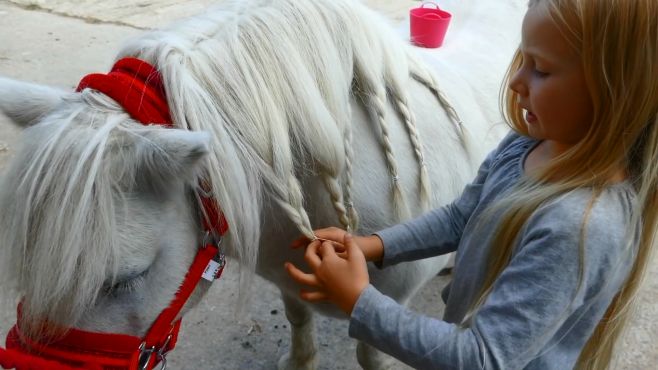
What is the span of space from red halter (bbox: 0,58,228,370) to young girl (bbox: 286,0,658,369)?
0.61 ft

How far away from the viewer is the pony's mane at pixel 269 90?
3.02 feet

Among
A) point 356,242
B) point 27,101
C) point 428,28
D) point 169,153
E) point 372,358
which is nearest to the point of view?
point 169,153

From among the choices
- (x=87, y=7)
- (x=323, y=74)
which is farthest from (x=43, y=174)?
(x=87, y=7)

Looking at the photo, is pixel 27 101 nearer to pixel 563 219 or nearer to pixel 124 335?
pixel 124 335

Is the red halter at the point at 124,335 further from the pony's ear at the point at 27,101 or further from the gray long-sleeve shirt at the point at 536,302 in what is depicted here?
the gray long-sleeve shirt at the point at 536,302

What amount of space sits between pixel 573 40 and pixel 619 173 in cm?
20

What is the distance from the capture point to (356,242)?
1119 mm

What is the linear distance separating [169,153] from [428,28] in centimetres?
116

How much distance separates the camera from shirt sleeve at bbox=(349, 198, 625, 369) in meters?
0.81

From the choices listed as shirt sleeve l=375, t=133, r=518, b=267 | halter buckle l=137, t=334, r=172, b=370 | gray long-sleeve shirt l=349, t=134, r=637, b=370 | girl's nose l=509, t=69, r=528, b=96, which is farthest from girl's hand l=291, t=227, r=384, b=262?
girl's nose l=509, t=69, r=528, b=96

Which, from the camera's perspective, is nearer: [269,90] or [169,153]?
[169,153]

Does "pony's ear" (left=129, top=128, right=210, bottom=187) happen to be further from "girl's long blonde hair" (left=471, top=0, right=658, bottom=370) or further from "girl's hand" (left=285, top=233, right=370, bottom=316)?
"girl's long blonde hair" (left=471, top=0, right=658, bottom=370)

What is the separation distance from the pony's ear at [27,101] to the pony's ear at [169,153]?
193 mm

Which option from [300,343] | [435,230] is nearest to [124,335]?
[435,230]
